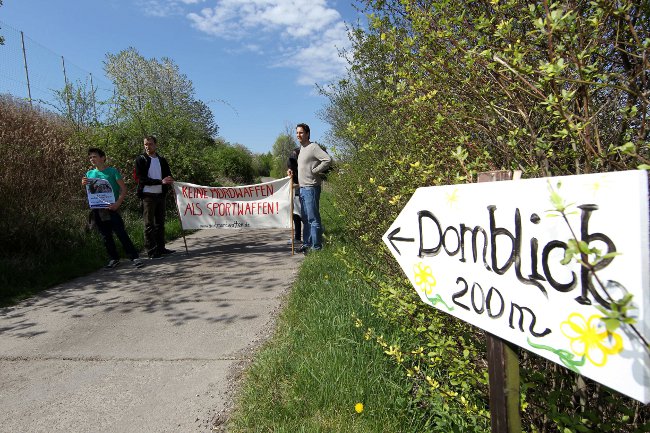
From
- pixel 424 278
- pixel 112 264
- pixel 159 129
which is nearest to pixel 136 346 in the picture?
pixel 424 278

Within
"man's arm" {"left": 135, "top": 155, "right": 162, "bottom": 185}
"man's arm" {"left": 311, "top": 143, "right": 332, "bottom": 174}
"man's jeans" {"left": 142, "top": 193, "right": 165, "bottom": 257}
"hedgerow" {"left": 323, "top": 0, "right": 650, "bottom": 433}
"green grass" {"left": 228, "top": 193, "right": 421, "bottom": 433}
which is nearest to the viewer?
"hedgerow" {"left": 323, "top": 0, "right": 650, "bottom": 433}

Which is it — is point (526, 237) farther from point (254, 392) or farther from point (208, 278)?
point (208, 278)

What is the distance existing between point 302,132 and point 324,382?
4.51m

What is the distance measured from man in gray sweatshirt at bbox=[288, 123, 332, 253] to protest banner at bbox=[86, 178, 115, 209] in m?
3.06

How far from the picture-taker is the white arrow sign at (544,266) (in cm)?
77

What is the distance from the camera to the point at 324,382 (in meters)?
2.45

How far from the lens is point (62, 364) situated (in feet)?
10.8

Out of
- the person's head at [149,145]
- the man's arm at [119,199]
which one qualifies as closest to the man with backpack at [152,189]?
the person's head at [149,145]

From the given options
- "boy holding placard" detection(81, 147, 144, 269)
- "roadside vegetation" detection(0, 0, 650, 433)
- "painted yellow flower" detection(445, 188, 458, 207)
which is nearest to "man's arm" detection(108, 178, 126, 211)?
"boy holding placard" detection(81, 147, 144, 269)

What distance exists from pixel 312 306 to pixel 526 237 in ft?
9.45

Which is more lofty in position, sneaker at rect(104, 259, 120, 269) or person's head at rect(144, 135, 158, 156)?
person's head at rect(144, 135, 158, 156)

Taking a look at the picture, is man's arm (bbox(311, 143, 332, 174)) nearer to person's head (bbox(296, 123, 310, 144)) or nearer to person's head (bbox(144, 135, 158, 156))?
person's head (bbox(296, 123, 310, 144))

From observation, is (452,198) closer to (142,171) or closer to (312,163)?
(312,163)

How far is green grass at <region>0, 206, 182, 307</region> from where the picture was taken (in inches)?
203
